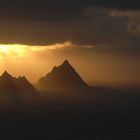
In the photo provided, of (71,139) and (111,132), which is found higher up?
(111,132)

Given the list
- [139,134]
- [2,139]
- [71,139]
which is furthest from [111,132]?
[2,139]

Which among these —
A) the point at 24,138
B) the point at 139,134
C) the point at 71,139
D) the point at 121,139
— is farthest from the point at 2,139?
the point at 139,134

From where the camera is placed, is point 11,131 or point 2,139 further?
point 11,131

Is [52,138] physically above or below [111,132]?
below

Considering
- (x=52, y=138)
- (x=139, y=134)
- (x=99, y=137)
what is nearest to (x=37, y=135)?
(x=52, y=138)

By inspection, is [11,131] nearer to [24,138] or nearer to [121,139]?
[24,138]

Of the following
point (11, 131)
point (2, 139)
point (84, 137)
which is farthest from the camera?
point (11, 131)

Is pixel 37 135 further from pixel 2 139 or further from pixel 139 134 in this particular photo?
pixel 139 134

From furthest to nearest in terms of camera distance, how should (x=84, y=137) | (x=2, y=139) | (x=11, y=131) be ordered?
1. (x=11, y=131)
2. (x=84, y=137)
3. (x=2, y=139)

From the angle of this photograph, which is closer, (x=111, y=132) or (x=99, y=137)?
(x=99, y=137)
